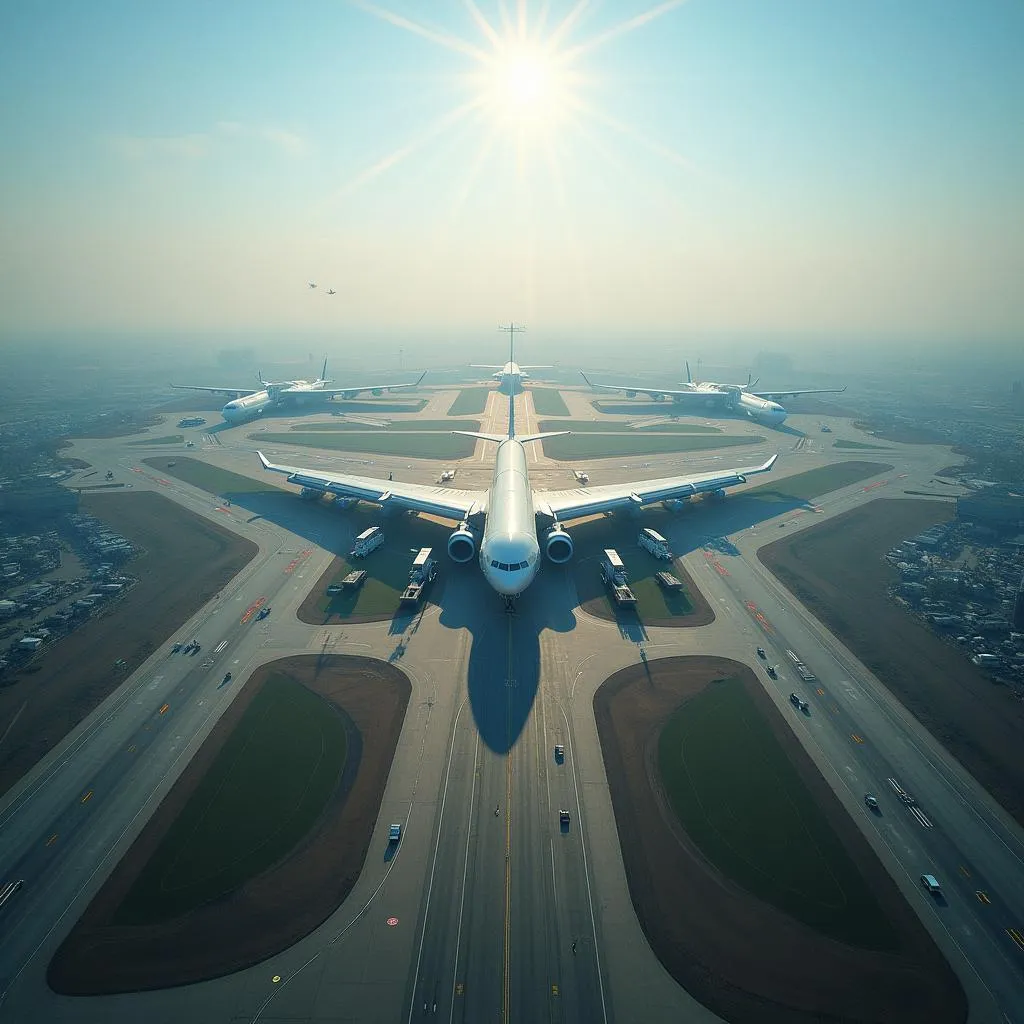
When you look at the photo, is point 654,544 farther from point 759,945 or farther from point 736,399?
point 736,399

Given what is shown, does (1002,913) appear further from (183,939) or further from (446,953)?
(183,939)

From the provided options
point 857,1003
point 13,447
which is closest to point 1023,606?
point 857,1003

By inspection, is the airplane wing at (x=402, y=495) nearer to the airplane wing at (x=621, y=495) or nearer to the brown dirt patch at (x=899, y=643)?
the airplane wing at (x=621, y=495)

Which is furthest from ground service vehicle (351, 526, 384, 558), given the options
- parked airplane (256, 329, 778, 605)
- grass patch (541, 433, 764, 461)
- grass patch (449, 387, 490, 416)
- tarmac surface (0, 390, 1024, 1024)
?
grass patch (449, 387, 490, 416)

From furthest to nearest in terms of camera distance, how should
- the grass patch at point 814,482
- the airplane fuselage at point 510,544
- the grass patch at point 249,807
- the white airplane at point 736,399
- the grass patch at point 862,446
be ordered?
the white airplane at point 736,399 → the grass patch at point 862,446 → the grass patch at point 814,482 → the airplane fuselage at point 510,544 → the grass patch at point 249,807

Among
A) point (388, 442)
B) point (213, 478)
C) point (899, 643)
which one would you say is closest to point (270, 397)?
point (388, 442)

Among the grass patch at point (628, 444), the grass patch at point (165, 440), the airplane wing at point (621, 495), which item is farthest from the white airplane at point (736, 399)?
the grass patch at point (165, 440)
